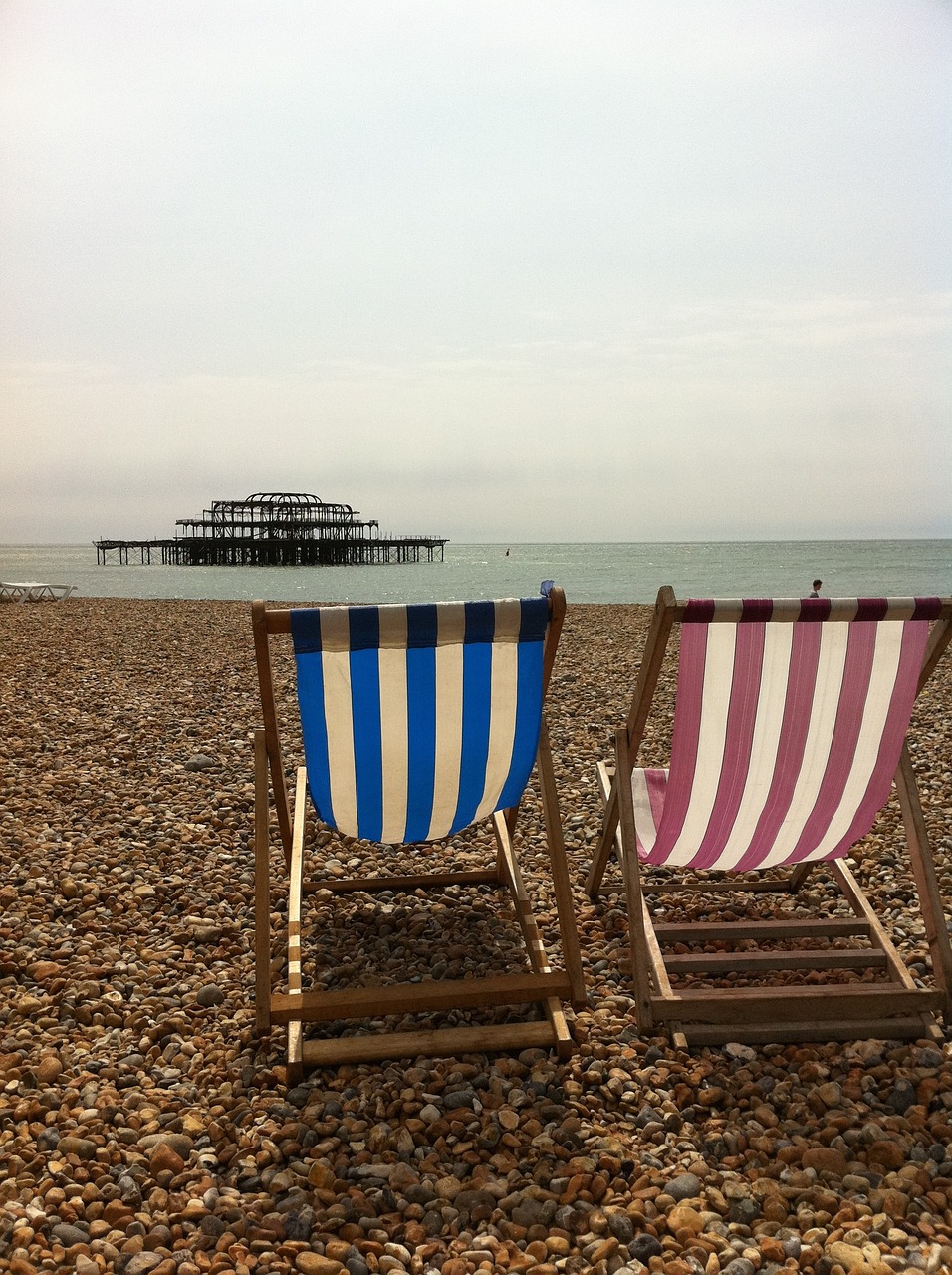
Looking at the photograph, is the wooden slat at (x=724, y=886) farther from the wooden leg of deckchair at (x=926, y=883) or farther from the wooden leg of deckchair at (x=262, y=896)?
the wooden leg of deckchair at (x=262, y=896)

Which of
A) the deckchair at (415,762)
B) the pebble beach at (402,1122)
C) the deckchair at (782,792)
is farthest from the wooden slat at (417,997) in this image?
the deckchair at (782,792)

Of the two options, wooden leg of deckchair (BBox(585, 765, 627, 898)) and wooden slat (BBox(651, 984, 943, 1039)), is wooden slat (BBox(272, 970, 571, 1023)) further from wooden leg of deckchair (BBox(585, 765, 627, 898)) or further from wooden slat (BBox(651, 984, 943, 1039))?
wooden leg of deckchair (BBox(585, 765, 627, 898))

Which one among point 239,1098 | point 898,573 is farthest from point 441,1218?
point 898,573

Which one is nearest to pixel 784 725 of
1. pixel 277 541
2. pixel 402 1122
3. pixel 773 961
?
pixel 773 961

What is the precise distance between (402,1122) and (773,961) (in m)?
1.15

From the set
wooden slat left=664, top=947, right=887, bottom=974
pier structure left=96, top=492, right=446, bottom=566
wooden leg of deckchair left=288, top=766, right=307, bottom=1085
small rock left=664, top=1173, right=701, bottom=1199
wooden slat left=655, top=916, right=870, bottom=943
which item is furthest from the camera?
pier structure left=96, top=492, right=446, bottom=566

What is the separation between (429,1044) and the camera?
2102 mm

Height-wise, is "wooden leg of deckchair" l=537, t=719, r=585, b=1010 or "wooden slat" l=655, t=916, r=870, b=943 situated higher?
"wooden leg of deckchair" l=537, t=719, r=585, b=1010

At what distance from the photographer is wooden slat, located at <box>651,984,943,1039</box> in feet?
7.14

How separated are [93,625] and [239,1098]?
1129cm

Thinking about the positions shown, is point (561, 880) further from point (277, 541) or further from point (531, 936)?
point (277, 541)

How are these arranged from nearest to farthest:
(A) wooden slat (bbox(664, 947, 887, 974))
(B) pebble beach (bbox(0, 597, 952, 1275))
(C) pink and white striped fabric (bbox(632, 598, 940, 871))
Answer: (B) pebble beach (bbox(0, 597, 952, 1275))
(C) pink and white striped fabric (bbox(632, 598, 940, 871))
(A) wooden slat (bbox(664, 947, 887, 974))

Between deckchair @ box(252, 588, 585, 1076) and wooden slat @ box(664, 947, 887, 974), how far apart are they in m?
0.39

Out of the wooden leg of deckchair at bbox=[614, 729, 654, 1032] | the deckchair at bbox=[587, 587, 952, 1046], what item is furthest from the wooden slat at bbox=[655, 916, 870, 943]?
the wooden leg of deckchair at bbox=[614, 729, 654, 1032]
